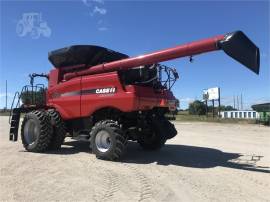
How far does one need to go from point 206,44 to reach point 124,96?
2497mm

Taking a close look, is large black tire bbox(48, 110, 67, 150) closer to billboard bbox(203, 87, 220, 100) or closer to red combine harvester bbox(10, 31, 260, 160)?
red combine harvester bbox(10, 31, 260, 160)

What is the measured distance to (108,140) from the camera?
9328 millimetres

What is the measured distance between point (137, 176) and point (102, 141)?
2.36m

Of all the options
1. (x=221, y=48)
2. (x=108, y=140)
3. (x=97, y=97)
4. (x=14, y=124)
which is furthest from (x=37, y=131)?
(x=221, y=48)

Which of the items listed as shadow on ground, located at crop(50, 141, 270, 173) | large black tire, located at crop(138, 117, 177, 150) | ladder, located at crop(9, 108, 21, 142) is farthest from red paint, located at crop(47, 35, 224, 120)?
shadow on ground, located at crop(50, 141, 270, 173)

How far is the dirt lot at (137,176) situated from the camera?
590 cm

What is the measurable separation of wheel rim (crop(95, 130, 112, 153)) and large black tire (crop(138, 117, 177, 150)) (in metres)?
1.67

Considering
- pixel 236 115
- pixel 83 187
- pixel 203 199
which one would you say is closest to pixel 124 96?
pixel 83 187

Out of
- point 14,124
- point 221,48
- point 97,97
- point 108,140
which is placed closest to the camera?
point 221,48

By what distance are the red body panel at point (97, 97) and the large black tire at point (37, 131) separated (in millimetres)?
574

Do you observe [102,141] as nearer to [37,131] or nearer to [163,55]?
[37,131]

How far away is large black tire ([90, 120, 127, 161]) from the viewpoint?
8852 mm

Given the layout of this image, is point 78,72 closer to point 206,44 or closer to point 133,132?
point 133,132

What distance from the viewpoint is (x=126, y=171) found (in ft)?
25.6
